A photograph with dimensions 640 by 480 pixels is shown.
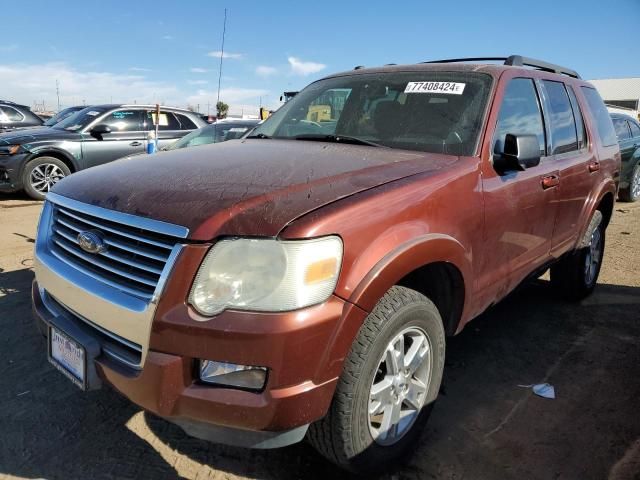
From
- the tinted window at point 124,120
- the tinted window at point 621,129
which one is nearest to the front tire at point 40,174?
the tinted window at point 124,120

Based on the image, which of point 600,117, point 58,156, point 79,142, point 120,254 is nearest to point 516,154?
point 120,254

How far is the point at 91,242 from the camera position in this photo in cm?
201

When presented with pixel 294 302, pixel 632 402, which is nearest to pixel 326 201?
pixel 294 302

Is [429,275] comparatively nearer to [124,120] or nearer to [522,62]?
[522,62]

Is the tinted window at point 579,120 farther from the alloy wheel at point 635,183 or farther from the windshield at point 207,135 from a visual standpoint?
the alloy wheel at point 635,183

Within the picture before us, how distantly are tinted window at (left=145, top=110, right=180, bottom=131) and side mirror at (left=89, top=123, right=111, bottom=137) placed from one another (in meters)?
0.79

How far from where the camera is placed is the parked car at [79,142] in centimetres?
826

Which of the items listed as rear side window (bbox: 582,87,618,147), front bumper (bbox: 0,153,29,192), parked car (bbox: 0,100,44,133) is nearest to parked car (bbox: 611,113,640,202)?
rear side window (bbox: 582,87,618,147)

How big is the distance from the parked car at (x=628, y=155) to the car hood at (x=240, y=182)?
8492 millimetres

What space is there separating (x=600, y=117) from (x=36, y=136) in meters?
8.30

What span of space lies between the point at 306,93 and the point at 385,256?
7.00 ft

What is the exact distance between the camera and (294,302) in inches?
66.2

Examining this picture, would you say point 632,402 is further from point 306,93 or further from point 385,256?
point 306,93

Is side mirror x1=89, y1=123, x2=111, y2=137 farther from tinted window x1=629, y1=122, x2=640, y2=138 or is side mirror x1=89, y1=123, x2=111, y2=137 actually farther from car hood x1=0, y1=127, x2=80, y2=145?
tinted window x1=629, y1=122, x2=640, y2=138
